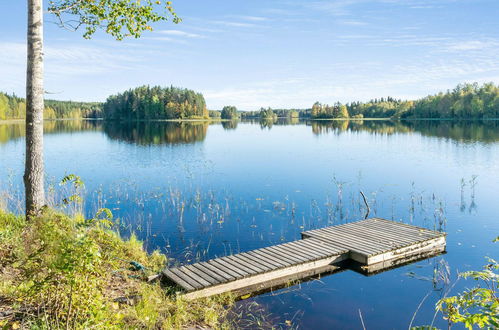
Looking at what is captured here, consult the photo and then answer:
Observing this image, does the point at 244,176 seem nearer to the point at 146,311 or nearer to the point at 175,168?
the point at 175,168

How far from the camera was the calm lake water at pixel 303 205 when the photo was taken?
924cm

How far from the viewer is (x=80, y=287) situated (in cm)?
479

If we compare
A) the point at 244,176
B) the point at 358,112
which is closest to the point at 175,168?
the point at 244,176

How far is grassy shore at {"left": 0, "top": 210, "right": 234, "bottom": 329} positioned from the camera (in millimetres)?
4730

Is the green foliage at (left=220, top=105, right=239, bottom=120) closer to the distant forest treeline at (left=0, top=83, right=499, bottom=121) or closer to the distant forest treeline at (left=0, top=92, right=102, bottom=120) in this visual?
the distant forest treeline at (left=0, top=83, right=499, bottom=121)

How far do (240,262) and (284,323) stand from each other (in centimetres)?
225

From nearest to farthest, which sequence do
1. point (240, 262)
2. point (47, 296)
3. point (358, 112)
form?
point (47, 296) → point (240, 262) → point (358, 112)

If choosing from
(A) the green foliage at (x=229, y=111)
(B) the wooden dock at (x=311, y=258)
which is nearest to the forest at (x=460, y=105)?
(A) the green foliage at (x=229, y=111)

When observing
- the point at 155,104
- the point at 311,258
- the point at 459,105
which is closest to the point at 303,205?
the point at 311,258

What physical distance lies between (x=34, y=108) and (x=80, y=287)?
5.85m

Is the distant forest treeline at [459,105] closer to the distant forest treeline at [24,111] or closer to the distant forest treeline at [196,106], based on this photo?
the distant forest treeline at [196,106]

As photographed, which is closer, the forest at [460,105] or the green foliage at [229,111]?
the forest at [460,105]

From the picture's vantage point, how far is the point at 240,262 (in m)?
10.1

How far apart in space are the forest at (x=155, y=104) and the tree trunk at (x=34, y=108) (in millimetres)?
126070
